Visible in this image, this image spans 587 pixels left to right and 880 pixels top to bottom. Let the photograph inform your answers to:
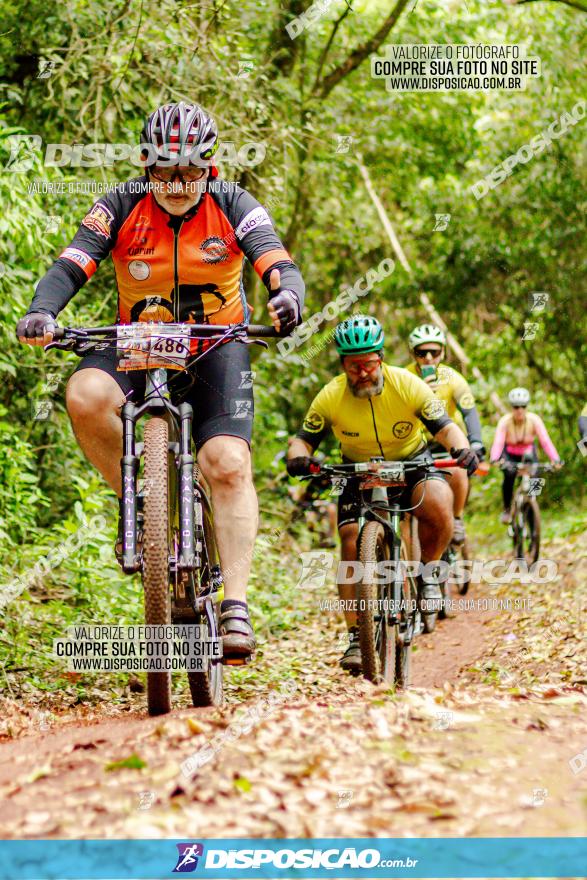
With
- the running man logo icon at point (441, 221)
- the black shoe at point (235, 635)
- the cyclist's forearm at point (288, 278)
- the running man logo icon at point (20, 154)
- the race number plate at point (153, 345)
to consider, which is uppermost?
the running man logo icon at point (441, 221)

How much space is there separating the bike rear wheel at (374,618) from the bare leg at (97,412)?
1774 millimetres


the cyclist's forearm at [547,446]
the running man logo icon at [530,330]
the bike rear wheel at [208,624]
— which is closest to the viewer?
the bike rear wheel at [208,624]

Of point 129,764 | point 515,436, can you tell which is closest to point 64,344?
point 129,764

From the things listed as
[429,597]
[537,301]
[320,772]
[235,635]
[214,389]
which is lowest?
[320,772]

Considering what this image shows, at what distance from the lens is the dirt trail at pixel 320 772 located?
329 cm

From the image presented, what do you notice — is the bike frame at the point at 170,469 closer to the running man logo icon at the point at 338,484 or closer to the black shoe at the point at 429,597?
the running man logo icon at the point at 338,484

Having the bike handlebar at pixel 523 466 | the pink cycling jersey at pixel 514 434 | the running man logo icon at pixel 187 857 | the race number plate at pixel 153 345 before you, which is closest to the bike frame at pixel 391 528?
the race number plate at pixel 153 345

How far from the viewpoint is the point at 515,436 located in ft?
45.4

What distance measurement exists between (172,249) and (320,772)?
105 inches

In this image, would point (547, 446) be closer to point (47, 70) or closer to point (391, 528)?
point (391, 528)

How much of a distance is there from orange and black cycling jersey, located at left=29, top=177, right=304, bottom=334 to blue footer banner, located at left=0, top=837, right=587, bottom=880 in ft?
9.01

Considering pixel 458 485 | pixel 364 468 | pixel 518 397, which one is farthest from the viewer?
pixel 518 397

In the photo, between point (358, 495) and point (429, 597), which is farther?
point (429, 597)

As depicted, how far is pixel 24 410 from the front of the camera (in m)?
9.45
